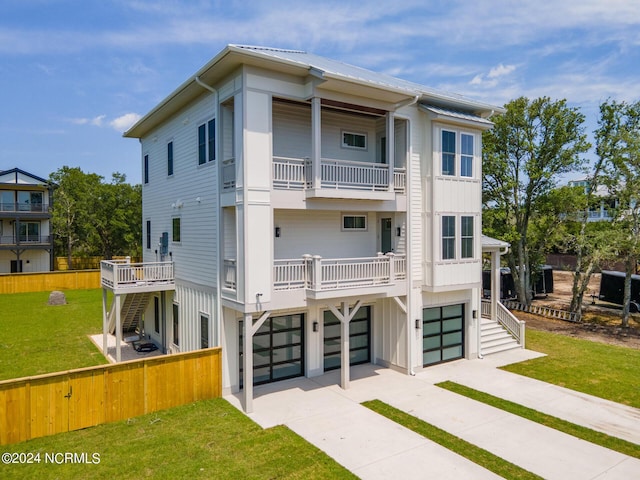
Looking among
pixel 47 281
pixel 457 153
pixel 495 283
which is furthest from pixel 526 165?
pixel 47 281

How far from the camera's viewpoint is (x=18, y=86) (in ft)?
77.3

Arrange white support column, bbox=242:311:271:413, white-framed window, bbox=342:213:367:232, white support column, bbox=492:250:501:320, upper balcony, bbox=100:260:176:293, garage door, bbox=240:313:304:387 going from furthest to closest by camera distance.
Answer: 1. white support column, bbox=492:250:501:320
2. upper balcony, bbox=100:260:176:293
3. white-framed window, bbox=342:213:367:232
4. garage door, bbox=240:313:304:387
5. white support column, bbox=242:311:271:413

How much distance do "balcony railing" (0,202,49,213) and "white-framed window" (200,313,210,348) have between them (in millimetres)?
35220

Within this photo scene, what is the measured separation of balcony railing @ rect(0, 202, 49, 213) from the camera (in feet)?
127

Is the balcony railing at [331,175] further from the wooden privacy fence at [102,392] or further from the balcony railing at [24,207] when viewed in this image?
the balcony railing at [24,207]

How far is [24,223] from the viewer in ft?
131

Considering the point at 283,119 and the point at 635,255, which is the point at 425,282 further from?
the point at 635,255

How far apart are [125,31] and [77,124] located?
4339cm

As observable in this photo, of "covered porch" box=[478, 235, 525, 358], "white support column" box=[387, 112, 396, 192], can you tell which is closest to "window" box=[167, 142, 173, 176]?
"white support column" box=[387, 112, 396, 192]

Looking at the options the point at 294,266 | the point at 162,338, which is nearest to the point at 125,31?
the point at 294,266

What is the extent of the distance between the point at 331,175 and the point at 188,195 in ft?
17.6

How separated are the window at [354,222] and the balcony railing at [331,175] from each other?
5.30 ft

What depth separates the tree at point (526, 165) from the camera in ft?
79.4

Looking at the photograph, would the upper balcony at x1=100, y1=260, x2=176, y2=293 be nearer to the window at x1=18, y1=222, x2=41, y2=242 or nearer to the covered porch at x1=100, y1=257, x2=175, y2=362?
the covered porch at x1=100, y1=257, x2=175, y2=362
